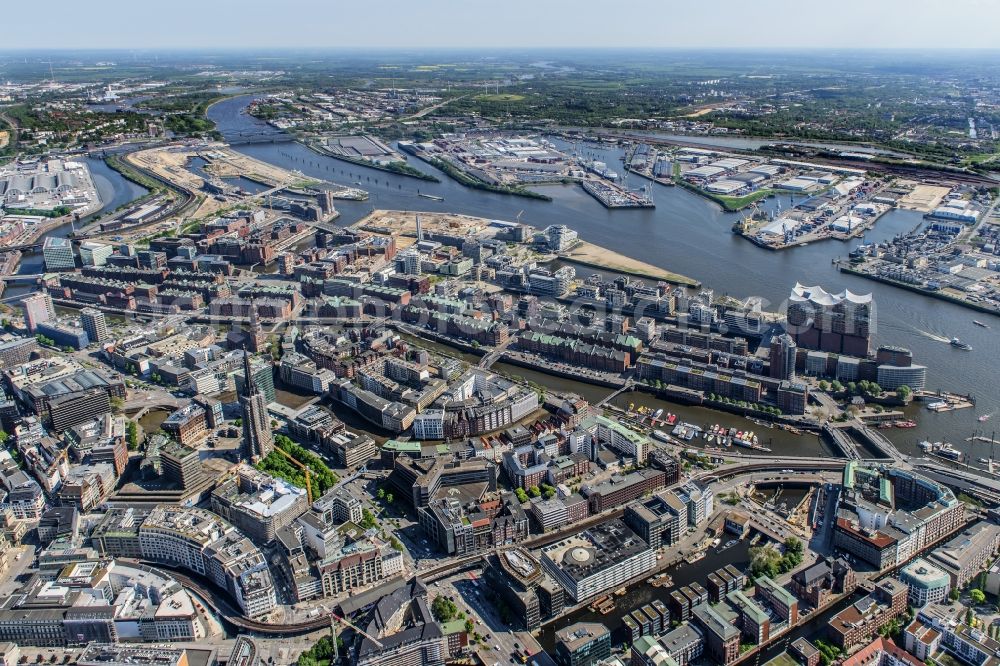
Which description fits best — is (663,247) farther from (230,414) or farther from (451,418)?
(230,414)

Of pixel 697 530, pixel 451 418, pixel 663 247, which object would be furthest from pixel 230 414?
pixel 663 247

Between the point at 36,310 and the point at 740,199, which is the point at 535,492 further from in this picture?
the point at 740,199

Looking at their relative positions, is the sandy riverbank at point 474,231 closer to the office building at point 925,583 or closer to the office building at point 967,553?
the office building at point 967,553

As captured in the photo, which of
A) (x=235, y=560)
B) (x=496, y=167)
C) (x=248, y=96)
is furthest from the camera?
(x=248, y=96)

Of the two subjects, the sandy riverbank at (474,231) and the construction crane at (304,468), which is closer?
the construction crane at (304,468)

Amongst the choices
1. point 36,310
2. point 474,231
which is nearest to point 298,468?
point 36,310

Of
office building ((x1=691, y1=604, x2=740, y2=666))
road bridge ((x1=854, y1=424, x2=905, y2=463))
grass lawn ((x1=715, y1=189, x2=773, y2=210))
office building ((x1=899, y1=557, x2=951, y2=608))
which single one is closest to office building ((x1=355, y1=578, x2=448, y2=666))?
office building ((x1=691, y1=604, x2=740, y2=666))

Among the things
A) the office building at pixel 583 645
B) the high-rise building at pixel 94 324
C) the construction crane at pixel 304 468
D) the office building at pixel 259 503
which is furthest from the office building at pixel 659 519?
the high-rise building at pixel 94 324
